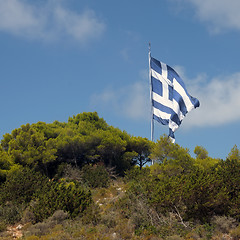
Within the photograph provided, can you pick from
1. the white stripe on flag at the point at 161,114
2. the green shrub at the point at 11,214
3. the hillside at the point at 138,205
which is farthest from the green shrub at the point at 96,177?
the green shrub at the point at 11,214

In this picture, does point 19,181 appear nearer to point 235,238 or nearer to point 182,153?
point 182,153

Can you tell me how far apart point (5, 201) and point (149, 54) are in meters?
19.5

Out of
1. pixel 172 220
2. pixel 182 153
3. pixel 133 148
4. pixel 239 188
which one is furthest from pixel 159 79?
pixel 172 220

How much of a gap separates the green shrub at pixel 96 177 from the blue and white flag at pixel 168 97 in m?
7.23

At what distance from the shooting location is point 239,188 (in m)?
18.7

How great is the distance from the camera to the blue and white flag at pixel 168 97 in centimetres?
3108

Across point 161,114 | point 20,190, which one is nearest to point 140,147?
point 161,114

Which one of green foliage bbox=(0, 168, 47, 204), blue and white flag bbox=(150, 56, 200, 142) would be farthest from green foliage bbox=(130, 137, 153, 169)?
green foliage bbox=(0, 168, 47, 204)

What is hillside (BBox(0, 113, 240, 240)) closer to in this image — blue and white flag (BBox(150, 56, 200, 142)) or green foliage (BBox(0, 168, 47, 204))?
green foliage (BBox(0, 168, 47, 204))

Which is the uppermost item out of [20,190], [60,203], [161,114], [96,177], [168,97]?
[168,97]

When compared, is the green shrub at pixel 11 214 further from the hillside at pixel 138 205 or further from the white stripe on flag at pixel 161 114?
the white stripe on flag at pixel 161 114

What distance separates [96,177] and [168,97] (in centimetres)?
1049

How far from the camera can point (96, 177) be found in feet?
94.7

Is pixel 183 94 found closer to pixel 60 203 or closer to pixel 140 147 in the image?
pixel 140 147
